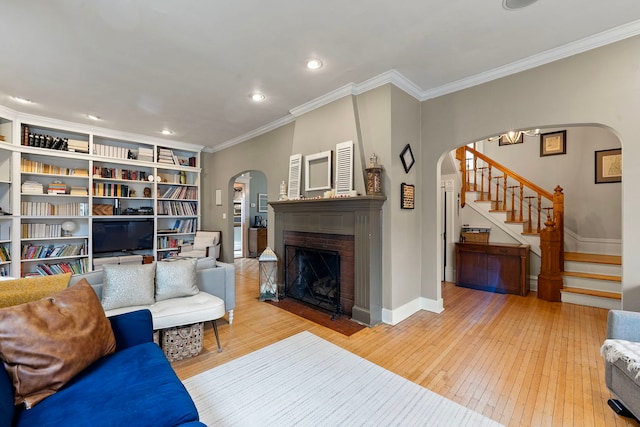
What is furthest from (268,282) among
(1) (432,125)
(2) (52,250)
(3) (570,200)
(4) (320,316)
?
(3) (570,200)

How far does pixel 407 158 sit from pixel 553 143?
3.88 metres

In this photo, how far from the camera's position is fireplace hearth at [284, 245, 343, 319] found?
3.48m

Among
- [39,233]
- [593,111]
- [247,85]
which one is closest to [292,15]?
[247,85]

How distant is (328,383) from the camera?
2061mm

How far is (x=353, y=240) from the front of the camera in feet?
10.7

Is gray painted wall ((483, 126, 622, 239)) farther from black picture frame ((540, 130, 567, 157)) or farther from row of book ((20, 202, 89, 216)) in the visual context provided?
row of book ((20, 202, 89, 216))

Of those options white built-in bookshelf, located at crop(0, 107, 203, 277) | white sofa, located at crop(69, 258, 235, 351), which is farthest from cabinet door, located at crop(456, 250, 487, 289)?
white built-in bookshelf, located at crop(0, 107, 203, 277)

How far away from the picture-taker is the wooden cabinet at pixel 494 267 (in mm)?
4145

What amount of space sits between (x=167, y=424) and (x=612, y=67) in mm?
3971

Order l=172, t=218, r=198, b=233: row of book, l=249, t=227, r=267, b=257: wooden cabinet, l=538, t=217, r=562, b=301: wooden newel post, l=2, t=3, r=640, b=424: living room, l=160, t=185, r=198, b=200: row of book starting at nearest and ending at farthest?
l=2, t=3, r=640, b=424: living room
l=538, t=217, r=562, b=301: wooden newel post
l=160, t=185, r=198, b=200: row of book
l=172, t=218, r=198, b=233: row of book
l=249, t=227, r=267, b=257: wooden cabinet

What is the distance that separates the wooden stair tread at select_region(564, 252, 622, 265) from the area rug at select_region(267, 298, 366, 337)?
11.5 feet

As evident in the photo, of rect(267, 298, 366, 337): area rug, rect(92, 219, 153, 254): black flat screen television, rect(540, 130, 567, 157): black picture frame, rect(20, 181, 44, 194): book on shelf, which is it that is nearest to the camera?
rect(267, 298, 366, 337): area rug

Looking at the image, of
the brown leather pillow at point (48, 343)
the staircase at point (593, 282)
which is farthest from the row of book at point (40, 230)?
the staircase at point (593, 282)

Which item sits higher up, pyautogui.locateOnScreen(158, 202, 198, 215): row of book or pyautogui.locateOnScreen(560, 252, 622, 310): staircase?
pyautogui.locateOnScreen(158, 202, 198, 215): row of book
